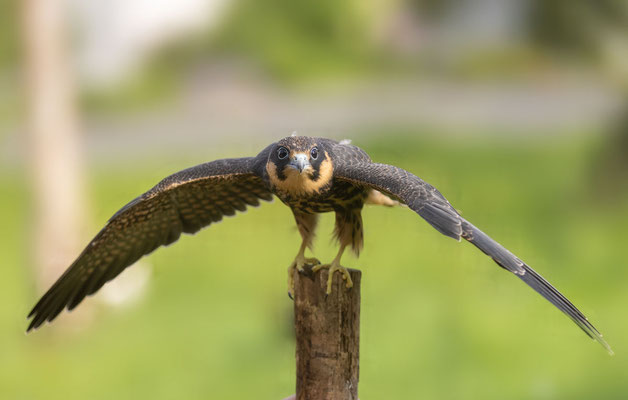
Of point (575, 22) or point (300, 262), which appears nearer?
point (300, 262)

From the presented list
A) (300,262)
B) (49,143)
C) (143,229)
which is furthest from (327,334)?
(49,143)

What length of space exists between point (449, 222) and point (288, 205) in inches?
37.4

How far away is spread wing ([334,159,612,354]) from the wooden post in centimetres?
56

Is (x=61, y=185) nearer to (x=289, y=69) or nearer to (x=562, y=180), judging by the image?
(x=289, y=69)

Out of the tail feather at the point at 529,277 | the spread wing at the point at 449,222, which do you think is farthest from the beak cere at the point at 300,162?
the tail feather at the point at 529,277

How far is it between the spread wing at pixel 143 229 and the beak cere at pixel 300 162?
716 mm

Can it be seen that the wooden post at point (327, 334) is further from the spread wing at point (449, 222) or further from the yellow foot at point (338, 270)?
the spread wing at point (449, 222)

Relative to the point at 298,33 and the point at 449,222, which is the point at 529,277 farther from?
the point at 298,33

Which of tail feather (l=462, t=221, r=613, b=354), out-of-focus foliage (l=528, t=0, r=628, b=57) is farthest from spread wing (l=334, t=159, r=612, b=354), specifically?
out-of-focus foliage (l=528, t=0, r=628, b=57)

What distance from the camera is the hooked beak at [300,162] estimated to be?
3180 mm

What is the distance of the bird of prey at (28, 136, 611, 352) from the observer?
288 cm

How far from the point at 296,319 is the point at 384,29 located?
29.8 feet

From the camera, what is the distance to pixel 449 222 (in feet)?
9.30

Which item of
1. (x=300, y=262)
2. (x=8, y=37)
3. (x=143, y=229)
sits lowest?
(x=300, y=262)
